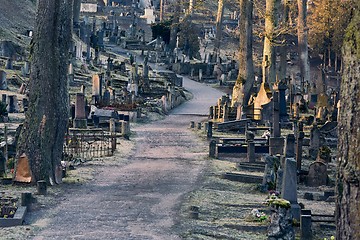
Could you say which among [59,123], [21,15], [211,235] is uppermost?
[21,15]

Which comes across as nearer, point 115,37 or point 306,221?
point 306,221

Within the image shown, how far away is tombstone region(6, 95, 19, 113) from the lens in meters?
29.5

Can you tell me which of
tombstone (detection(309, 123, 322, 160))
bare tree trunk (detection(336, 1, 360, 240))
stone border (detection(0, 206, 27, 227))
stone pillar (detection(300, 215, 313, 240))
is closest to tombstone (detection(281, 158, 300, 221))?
stone pillar (detection(300, 215, 313, 240))

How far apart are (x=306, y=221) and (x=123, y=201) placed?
132 inches

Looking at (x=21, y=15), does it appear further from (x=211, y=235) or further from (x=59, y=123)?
(x=211, y=235)

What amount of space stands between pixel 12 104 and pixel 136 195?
502 inches

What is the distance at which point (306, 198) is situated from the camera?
1894 centimetres

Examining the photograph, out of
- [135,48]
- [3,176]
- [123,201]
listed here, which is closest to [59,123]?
[3,176]

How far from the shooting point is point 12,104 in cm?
2961

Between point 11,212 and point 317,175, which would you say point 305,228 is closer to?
point 11,212

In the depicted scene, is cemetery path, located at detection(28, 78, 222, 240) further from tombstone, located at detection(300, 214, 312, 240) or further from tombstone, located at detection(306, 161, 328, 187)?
tombstone, located at detection(306, 161, 328, 187)

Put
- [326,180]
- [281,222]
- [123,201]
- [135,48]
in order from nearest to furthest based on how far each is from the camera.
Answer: [281,222] → [123,201] → [326,180] → [135,48]

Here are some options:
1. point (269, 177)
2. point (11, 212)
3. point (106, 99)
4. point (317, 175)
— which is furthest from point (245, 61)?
point (11, 212)

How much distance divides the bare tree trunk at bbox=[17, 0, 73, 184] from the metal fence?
270cm
